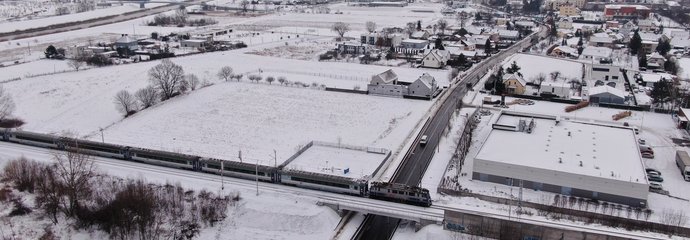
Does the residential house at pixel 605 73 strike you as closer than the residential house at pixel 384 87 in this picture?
No

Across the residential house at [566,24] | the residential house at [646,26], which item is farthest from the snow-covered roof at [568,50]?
the residential house at [646,26]

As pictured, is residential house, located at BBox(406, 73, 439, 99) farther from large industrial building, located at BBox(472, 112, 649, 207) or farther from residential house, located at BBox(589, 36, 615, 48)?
residential house, located at BBox(589, 36, 615, 48)

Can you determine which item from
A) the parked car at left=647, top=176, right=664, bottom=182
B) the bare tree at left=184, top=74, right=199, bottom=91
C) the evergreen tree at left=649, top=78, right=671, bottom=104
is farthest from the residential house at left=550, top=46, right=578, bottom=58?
the bare tree at left=184, top=74, right=199, bottom=91

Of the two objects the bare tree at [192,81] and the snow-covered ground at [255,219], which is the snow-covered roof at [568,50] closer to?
the bare tree at [192,81]

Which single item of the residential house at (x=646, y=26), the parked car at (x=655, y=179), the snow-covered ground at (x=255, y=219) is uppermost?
the residential house at (x=646, y=26)

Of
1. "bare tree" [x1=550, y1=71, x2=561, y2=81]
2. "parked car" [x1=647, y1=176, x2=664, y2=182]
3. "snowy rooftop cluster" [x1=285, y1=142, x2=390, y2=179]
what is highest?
"bare tree" [x1=550, y1=71, x2=561, y2=81]

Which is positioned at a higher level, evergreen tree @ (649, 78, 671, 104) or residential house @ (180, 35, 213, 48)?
residential house @ (180, 35, 213, 48)

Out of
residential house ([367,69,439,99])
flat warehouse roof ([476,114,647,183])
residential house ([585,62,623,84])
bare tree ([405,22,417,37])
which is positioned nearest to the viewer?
flat warehouse roof ([476,114,647,183])
